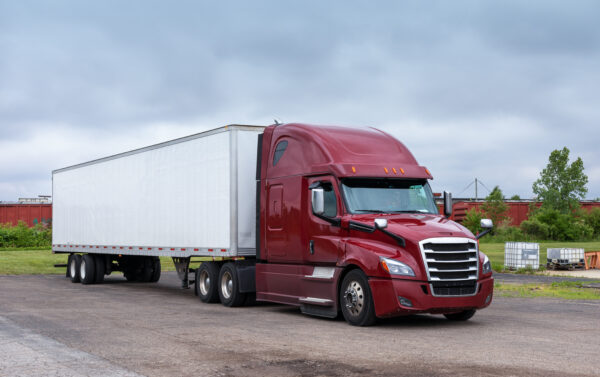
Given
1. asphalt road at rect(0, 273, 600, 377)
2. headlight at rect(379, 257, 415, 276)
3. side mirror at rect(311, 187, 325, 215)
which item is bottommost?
asphalt road at rect(0, 273, 600, 377)

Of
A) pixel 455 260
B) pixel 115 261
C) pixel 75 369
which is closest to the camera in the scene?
pixel 75 369

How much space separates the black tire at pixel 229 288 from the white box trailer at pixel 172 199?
0.40 metres

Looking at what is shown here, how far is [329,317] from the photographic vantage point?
13312 mm

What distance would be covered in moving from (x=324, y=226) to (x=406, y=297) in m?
2.26

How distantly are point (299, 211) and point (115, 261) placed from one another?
12884 millimetres

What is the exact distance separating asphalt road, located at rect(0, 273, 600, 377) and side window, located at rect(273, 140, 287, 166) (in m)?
3.12

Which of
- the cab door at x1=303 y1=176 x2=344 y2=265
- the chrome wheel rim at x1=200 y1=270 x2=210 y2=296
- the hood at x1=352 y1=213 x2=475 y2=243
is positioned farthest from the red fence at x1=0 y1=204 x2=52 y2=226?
the hood at x1=352 y1=213 x2=475 y2=243

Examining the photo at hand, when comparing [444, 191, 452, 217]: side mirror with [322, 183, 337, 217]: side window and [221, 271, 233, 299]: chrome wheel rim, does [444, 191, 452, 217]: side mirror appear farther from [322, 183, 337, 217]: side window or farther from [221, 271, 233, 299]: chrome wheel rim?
[221, 271, 233, 299]: chrome wheel rim

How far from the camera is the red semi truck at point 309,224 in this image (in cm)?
1209

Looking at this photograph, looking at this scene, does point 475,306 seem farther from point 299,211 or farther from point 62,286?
point 62,286

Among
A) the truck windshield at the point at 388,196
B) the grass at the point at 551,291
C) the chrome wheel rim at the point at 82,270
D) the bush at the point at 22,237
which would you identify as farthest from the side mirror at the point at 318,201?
the bush at the point at 22,237

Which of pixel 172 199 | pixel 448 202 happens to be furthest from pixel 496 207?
pixel 448 202

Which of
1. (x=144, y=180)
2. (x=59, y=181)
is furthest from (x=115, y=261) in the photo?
(x=144, y=180)

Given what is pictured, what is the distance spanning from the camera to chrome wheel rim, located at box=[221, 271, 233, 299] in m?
16.2
